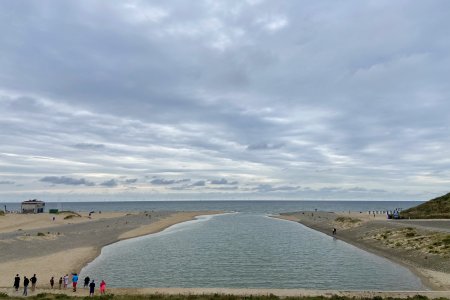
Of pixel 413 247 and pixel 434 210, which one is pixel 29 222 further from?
pixel 434 210

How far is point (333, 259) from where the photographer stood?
183 feet

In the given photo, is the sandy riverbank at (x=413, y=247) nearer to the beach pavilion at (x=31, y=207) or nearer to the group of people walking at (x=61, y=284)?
the group of people walking at (x=61, y=284)

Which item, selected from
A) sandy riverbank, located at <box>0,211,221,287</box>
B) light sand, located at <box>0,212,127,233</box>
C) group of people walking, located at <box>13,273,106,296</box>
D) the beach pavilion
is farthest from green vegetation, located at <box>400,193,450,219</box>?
the beach pavilion

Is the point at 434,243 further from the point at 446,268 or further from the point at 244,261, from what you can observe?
the point at 244,261

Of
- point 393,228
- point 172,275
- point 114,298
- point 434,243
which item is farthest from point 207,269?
point 393,228

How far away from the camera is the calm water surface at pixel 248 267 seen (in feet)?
134

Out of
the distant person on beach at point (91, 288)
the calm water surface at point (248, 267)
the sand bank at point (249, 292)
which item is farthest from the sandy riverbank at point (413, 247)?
the distant person on beach at point (91, 288)

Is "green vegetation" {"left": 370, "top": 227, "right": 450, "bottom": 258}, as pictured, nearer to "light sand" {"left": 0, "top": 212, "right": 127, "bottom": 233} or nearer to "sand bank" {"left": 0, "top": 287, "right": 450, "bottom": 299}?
"sand bank" {"left": 0, "top": 287, "right": 450, "bottom": 299}

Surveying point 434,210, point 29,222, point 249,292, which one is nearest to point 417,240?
point 249,292

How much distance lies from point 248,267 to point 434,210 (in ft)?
254

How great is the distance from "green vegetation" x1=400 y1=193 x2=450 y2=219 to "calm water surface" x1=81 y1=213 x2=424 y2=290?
128ft

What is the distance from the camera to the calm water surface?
4094 cm

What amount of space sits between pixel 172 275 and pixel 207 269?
5.15 metres

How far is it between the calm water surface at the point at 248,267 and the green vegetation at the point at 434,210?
1532 inches
